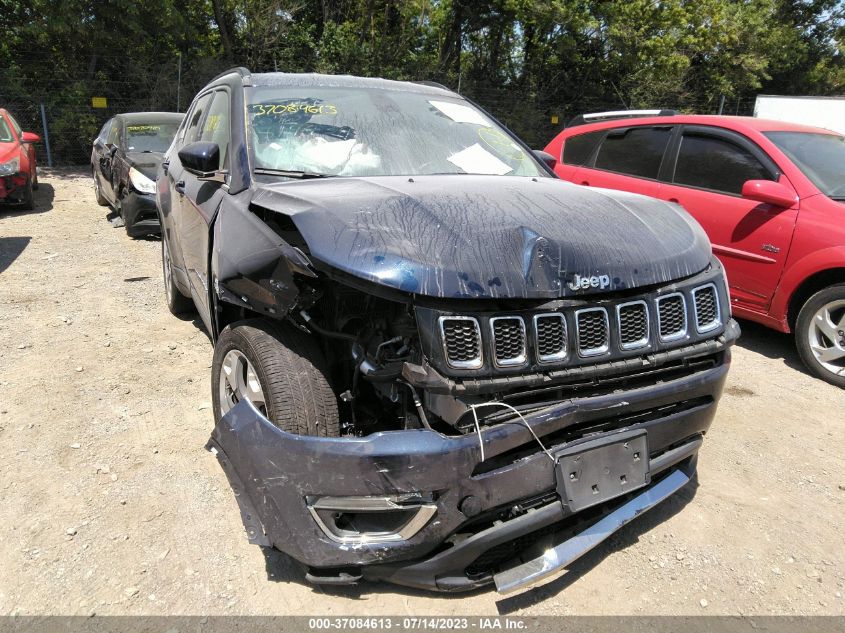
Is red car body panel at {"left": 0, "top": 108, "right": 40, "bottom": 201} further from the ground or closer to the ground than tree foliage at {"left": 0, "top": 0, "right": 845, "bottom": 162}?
closer to the ground

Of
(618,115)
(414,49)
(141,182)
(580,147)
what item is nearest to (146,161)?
(141,182)

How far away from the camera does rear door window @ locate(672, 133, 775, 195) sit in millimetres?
5195

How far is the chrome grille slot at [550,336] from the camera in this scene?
2137mm

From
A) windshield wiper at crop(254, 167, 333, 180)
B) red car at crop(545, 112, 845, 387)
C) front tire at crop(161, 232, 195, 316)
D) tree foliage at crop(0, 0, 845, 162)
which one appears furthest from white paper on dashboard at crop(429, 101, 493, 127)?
tree foliage at crop(0, 0, 845, 162)

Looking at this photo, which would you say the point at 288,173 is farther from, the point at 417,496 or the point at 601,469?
the point at 601,469

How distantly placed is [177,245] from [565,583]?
3.27 meters

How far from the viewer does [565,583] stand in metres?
2.53

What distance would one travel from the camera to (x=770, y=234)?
4.86 metres

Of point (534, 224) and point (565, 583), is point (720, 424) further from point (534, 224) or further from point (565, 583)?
point (534, 224)

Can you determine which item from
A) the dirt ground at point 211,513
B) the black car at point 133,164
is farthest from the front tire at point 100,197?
the dirt ground at point 211,513

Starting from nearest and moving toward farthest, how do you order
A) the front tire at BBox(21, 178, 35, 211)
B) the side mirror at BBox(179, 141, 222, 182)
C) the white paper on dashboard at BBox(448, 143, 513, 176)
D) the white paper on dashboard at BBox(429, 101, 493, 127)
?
the side mirror at BBox(179, 141, 222, 182) < the white paper on dashboard at BBox(448, 143, 513, 176) < the white paper on dashboard at BBox(429, 101, 493, 127) < the front tire at BBox(21, 178, 35, 211)

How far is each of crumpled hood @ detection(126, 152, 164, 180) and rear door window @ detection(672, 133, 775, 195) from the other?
604 centimetres

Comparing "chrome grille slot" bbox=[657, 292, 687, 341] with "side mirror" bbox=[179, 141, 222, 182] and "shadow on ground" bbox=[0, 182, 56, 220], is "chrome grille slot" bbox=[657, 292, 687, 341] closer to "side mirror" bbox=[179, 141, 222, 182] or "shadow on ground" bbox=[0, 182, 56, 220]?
"side mirror" bbox=[179, 141, 222, 182]

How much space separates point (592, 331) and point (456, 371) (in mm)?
549
